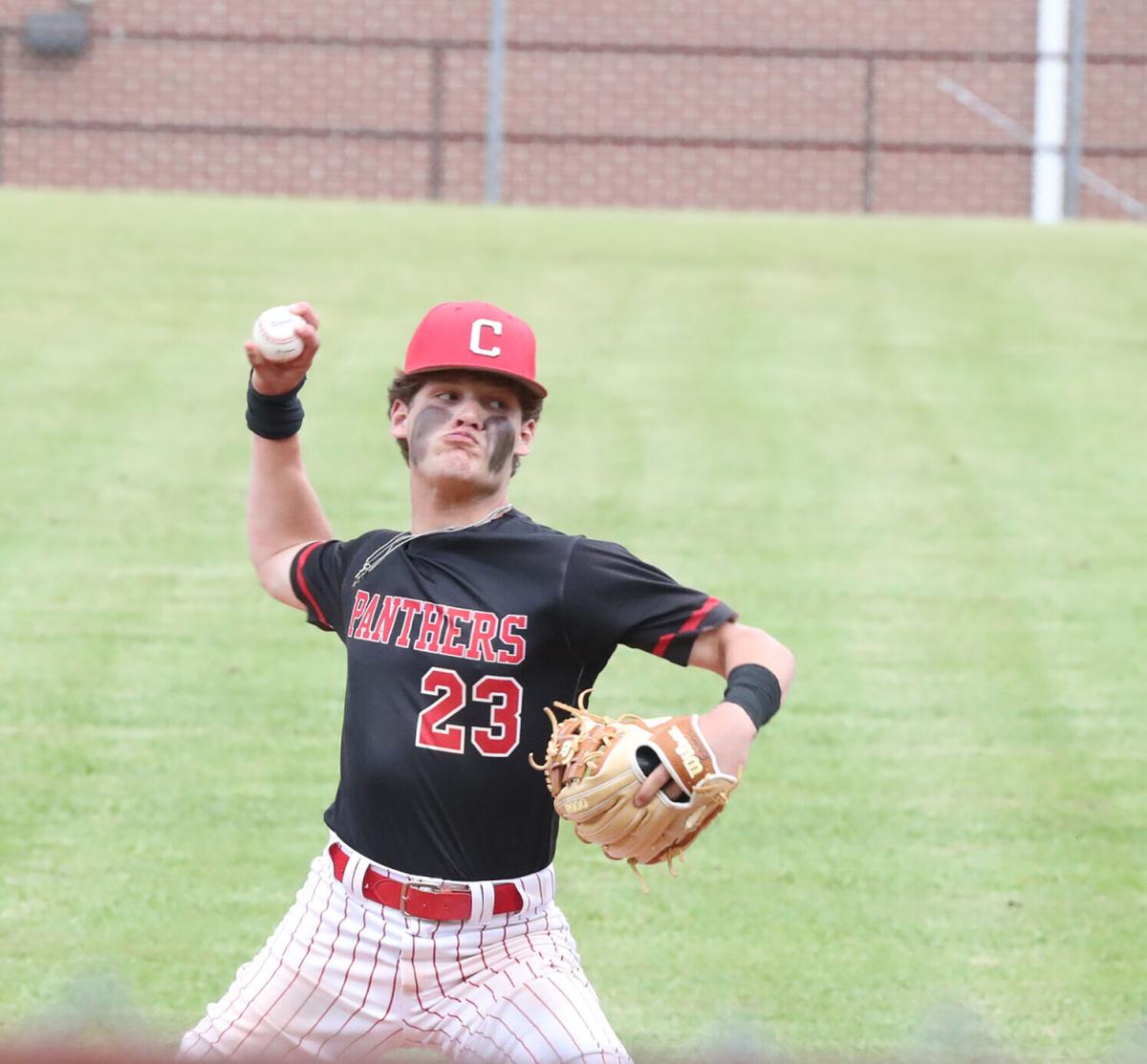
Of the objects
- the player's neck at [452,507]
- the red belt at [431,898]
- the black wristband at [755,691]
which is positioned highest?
the player's neck at [452,507]

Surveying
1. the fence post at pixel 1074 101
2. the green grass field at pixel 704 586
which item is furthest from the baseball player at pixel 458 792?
the fence post at pixel 1074 101

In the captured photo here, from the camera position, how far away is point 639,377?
39.2 feet

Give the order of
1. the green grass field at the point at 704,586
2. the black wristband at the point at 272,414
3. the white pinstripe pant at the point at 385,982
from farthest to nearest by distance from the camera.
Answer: the green grass field at the point at 704,586, the black wristband at the point at 272,414, the white pinstripe pant at the point at 385,982

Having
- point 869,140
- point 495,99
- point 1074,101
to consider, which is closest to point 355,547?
point 495,99

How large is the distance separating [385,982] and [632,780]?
2.16 ft

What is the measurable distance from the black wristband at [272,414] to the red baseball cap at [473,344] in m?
0.41

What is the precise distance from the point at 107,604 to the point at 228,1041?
17.5 ft

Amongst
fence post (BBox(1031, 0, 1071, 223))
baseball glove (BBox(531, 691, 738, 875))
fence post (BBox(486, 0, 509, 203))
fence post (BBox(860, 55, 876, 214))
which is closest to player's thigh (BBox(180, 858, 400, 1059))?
baseball glove (BBox(531, 691, 738, 875))

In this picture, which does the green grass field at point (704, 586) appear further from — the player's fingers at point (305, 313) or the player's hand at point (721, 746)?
the player's fingers at point (305, 313)

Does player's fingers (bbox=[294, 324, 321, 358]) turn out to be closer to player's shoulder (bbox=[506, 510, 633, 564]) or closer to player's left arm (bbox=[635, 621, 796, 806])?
player's shoulder (bbox=[506, 510, 633, 564])

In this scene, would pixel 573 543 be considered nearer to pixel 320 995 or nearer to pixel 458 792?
pixel 458 792

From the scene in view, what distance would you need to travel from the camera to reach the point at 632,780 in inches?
118

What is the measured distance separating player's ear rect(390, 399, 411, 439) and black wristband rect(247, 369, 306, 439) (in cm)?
25

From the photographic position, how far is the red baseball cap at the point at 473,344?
3.50 meters
